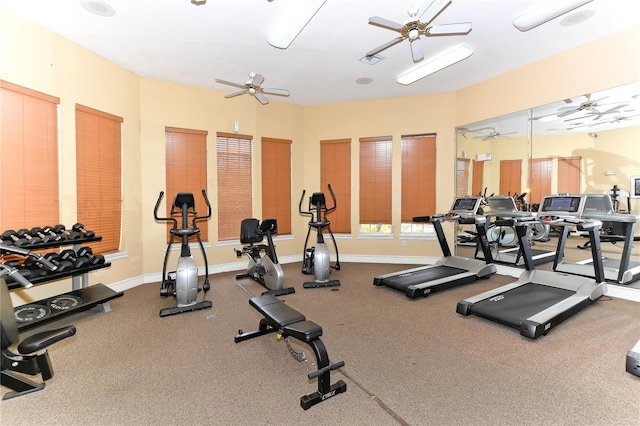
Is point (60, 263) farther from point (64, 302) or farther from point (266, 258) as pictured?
point (266, 258)

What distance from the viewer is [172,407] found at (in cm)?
200

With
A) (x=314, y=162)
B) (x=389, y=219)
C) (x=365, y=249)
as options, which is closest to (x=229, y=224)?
(x=314, y=162)

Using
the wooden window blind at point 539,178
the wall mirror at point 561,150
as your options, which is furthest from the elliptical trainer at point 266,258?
the wooden window blind at point 539,178

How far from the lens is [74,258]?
11.5ft

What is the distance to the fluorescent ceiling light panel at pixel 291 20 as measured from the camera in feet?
9.77

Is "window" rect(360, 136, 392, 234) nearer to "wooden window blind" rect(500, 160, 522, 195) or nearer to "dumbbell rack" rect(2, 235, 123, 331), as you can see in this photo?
"wooden window blind" rect(500, 160, 522, 195)

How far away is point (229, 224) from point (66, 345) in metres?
3.15

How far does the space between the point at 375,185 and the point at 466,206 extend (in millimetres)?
1885

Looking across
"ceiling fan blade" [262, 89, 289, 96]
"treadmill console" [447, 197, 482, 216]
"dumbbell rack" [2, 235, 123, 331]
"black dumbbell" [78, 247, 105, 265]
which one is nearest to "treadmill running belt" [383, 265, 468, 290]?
"treadmill console" [447, 197, 482, 216]

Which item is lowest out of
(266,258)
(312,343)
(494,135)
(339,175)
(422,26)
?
(312,343)

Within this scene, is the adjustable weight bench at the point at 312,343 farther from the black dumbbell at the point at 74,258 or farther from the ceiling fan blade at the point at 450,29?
the ceiling fan blade at the point at 450,29

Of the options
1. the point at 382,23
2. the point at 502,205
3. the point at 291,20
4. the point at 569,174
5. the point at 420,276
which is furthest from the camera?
the point at 502,205

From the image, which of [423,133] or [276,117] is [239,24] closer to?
[276,117]

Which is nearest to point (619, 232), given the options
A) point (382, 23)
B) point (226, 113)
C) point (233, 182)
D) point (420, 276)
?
point (420, 276)
